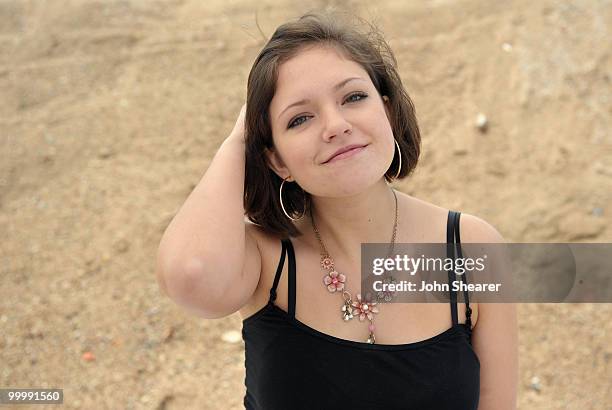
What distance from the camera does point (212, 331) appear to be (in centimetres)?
363

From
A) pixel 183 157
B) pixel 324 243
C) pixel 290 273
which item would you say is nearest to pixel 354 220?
pixel 324 243

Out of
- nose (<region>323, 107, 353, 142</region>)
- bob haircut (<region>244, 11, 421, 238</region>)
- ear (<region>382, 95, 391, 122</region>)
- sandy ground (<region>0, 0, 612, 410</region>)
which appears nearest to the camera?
nose (<region>323, 107, 353, 142</region>)

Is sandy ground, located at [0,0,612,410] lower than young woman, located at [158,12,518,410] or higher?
lower

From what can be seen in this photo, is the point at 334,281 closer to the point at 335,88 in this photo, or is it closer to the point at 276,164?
the point at 276,164

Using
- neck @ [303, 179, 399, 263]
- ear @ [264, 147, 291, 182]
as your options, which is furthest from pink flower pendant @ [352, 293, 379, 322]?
ear @ [264, 147, 291, 182]

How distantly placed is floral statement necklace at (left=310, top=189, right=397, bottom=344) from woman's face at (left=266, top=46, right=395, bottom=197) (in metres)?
0.24

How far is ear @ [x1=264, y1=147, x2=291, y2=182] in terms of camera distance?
5.94 feet

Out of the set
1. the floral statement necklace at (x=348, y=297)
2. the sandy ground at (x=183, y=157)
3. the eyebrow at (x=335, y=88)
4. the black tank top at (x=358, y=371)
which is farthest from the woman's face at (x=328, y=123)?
the sandy ground at (x=183, y=157)

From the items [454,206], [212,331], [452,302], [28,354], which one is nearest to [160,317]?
[212,331]

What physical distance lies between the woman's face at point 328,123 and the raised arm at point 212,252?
182mm

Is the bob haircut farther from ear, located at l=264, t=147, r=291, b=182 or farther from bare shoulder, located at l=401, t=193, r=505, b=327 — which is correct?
bare shoulder, located at l=401, t=193, r=505, b=327

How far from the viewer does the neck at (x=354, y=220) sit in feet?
6.07

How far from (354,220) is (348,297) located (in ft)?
0.68

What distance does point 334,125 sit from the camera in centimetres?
164
